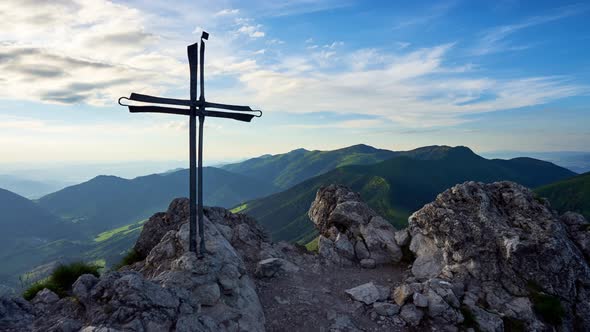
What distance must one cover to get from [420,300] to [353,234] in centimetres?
986

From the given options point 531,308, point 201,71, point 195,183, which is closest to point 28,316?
point 195,183

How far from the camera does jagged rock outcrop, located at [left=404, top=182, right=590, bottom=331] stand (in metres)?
15.6

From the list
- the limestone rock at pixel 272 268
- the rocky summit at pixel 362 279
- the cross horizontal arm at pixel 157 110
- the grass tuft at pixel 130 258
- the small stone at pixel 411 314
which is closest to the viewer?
the rocky summit at pixel 362 279

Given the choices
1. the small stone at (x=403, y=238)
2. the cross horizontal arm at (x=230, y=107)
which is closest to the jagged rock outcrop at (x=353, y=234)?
Answer: the small stone at (x=403, y=238)

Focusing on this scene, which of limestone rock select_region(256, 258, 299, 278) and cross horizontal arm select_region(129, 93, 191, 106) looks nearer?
cross horizontal arm select_region(129, 93, 191, 106)

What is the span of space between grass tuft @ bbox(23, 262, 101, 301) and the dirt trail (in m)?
8.72

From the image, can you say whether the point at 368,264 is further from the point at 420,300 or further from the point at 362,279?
the point at 420,300

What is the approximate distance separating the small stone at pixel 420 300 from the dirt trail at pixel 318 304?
47.7 inches

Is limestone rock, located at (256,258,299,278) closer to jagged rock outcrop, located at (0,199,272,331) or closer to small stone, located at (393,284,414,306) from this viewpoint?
jagged rock outcrop, located at (0,199,272,331)

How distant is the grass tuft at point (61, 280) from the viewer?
14.2m

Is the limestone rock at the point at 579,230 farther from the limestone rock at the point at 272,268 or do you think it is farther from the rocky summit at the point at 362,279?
the limestone rock at the point at 272,268

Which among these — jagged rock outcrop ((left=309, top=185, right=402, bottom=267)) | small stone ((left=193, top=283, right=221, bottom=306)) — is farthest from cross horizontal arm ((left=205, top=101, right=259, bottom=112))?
jagged rock outcrop ((left=309, top=185, right=402, bottom=267))

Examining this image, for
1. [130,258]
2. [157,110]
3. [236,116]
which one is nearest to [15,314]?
[130,258]

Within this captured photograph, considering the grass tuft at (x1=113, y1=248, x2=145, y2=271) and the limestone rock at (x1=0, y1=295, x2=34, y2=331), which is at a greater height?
the limestone rock at (x1=0, y1=295, x2=34, y2=331)
